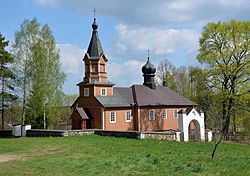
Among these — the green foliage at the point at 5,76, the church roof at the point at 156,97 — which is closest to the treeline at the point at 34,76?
the green foliage at the point at 5,76

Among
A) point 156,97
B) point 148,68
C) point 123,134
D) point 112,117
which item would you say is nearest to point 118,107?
point 112,117

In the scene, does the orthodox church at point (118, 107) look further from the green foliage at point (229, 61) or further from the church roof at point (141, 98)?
the green foliage at point (229, 61)

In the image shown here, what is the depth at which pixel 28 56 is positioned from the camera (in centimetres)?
3312

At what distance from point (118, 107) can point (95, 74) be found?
13.4 ft

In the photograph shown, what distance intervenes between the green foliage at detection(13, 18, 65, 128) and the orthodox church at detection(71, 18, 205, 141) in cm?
318

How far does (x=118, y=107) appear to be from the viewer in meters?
36.4

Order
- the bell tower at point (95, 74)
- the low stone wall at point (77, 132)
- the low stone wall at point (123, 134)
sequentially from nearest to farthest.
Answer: the low stone wall at point (123, 134) → the low stone wall at point (77, 132) → the bell tower at point (95, 74)

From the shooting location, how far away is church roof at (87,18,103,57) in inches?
1467

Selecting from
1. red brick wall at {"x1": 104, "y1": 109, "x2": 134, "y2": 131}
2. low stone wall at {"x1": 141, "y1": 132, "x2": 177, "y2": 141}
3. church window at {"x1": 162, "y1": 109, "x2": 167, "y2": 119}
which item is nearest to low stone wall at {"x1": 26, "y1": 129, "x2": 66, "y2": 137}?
low stone wall at {"x1": 141, "y1": 132, "x2": 177, "y2": 141}

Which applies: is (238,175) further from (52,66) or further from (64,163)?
(52,66)

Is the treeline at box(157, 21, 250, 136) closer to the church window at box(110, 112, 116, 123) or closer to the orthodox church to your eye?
the orthodox church

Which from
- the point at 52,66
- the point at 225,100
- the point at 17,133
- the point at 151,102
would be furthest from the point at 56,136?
the point at 225,100

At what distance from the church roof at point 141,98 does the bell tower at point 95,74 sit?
94 centimetres

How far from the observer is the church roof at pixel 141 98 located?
120 ft
